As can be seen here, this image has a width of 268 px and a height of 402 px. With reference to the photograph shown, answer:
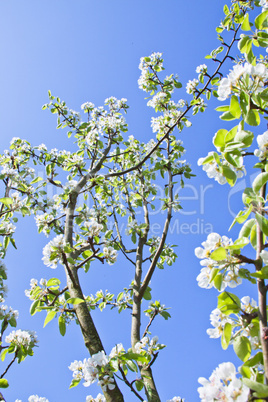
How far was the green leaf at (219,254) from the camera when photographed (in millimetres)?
1210

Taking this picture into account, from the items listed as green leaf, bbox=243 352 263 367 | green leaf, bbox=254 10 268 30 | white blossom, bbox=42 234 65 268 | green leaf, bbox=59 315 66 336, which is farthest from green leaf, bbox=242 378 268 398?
green leaf, bbox=254 10 268 30

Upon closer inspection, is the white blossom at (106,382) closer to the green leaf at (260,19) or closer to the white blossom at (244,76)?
the white blossom at (244,76)

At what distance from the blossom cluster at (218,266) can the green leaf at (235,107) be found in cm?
56

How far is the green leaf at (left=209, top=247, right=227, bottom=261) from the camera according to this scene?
1.21 m

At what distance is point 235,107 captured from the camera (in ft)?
4.52

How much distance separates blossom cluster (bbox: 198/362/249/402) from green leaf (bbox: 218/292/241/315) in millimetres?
206

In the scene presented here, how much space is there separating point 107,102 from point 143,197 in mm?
1813

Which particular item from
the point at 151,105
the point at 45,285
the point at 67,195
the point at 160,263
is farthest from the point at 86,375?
the point at 151,105

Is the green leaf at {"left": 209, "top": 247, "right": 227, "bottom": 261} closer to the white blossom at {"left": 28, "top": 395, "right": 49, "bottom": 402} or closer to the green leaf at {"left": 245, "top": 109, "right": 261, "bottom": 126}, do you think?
the green leaf at {"left": 245, "top": 109, "right": 261, "bottom": 126}

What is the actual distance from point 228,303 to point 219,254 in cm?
26

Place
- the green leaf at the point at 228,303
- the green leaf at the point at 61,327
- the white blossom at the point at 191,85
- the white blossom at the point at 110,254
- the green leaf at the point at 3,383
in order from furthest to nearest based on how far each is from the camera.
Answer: the white blossom at the point at 191,85 → the white blossom at the point at 110,254 → the green leaf at the point at 61,327 → the green leaf at the point at 3,383 → the green leaf at the point at 228,303

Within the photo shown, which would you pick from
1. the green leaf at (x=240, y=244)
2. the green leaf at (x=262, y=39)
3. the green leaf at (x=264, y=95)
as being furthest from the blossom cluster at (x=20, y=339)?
the green leaf at (x=262, y=39)

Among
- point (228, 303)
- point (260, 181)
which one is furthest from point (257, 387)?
point (260, 181)

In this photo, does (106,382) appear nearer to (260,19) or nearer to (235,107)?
(235,107)
